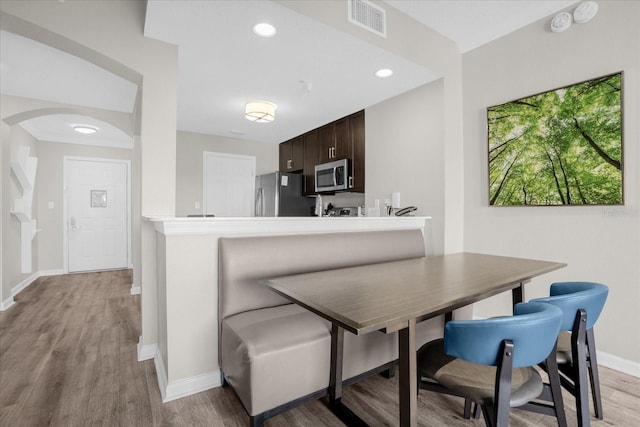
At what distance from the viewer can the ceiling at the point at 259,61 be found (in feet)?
6.61

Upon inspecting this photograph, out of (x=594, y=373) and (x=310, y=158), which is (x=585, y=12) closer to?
(x=594, y=373)

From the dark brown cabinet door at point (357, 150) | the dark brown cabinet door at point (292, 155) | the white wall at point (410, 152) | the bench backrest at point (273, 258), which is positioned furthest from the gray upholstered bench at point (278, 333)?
the dark brown cabinet door at point (292, 155)

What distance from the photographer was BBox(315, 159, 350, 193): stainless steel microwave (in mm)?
3926

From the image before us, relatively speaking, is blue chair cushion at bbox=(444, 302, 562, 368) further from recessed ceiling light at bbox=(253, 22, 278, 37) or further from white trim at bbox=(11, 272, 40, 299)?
white trim at bbox=(11, 272, 40, 299)

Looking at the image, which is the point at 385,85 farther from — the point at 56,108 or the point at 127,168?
the point at 127,168

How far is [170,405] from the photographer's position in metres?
1.72

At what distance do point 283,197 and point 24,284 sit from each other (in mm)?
3863

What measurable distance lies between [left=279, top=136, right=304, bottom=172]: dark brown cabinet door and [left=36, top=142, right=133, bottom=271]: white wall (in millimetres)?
3531

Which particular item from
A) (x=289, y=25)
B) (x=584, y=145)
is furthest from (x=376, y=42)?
(x=584, y=145)

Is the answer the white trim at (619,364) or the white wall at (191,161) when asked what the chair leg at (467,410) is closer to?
the white trim at (619,364)

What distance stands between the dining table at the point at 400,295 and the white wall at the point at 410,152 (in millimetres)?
1029

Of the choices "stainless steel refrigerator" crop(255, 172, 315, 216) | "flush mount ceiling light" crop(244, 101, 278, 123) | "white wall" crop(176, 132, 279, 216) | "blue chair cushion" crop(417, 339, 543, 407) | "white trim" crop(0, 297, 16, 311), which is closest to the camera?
"blue chair cushion" crop(417, 339, 543, 407)

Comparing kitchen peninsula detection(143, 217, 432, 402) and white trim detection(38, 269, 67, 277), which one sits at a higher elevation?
kitchen peninsula detection(143, 217, 432, 402)

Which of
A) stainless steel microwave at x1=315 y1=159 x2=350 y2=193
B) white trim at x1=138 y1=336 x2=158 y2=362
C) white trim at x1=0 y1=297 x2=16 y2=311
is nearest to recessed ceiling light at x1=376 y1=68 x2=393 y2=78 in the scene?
stainless steel microwave at x1=315 y1=159 x2=350 y2=193
